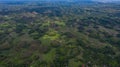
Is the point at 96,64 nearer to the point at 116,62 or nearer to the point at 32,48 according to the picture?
the point at 116,62

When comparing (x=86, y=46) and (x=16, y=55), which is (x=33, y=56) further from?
(x=86, y=46)

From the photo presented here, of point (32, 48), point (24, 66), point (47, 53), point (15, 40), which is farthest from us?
point (15, 40)

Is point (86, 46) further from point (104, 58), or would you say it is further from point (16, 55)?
point (16, 55)

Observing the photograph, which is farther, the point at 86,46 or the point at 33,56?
the point at 86,46

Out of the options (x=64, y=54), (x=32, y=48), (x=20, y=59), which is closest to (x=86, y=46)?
(x=64, y=54)

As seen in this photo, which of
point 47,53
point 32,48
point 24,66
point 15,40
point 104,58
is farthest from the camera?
point 15,40

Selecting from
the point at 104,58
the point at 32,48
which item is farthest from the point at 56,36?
the point at 104,58

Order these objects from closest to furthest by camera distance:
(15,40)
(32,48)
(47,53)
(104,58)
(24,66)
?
(24,66)
(104,58)
(47,53)
(32,48)
(15,40)

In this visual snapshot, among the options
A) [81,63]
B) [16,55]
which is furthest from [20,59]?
[81,63]

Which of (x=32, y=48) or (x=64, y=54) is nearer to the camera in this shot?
(x=64, y=54)
